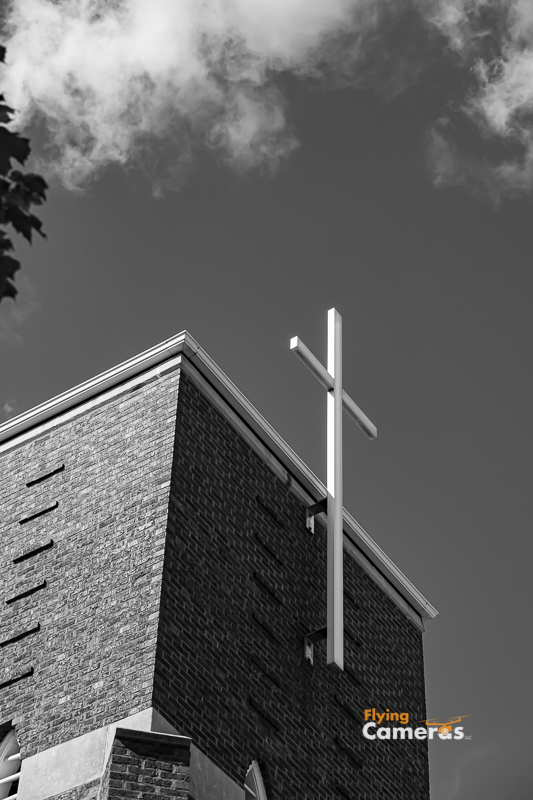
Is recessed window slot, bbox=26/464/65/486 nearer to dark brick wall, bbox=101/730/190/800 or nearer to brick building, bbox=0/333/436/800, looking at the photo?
brick building, bbox=0/333/436/800

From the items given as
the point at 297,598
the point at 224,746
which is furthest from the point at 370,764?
the point at 224,746

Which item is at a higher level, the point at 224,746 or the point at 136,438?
the point at 136,438

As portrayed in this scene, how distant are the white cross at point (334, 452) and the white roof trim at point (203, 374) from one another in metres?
0.67

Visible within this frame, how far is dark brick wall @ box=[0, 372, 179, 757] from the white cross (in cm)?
283

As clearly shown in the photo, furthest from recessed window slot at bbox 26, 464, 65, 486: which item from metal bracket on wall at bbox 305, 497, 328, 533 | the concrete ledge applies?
the concrete ledge

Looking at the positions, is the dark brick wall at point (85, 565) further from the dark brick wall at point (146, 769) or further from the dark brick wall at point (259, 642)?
the dark brick wall at point (146, 769)

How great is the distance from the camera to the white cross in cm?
1906

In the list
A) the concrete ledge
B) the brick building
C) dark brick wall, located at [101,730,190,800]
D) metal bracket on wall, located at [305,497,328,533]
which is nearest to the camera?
dark brick wall, located at [101,730,190,800]

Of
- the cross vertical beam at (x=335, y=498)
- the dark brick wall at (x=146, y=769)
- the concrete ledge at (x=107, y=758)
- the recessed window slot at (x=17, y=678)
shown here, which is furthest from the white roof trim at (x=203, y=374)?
the dark brick wall at (x=146, y=769)

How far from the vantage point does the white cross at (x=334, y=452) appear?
62.5 feet

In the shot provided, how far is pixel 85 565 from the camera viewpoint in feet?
59.1

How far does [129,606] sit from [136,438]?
2851mm

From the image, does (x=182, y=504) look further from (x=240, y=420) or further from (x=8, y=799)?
(x=8, y=799)

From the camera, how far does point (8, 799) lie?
53.5 ft
